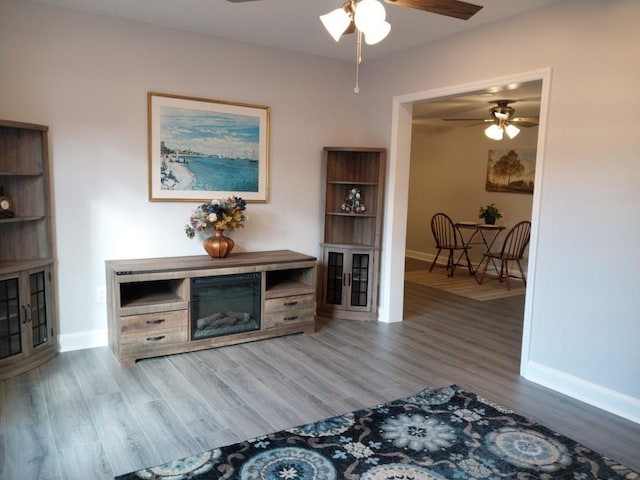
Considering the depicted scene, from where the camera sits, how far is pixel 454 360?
12.0ft

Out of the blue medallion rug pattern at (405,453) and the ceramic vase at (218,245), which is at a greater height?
the ceramic vase at (218,245)

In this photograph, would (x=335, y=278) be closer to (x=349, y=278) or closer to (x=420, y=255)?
(x=349, y=278)

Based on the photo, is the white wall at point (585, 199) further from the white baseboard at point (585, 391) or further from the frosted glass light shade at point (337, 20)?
the frosted glass light shade at point (337, 20)

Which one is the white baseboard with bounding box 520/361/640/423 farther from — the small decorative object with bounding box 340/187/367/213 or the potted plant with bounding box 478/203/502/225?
the potted plant with bounding box 478/203/502/225

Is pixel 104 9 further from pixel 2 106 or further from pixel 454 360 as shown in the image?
pixel 454 360

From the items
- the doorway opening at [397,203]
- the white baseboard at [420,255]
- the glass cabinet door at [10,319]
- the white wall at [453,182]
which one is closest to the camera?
the glass cabinet door at [10,319]

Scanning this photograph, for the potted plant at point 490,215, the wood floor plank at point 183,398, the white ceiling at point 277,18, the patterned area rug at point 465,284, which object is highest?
the white ceiling at point 277,18

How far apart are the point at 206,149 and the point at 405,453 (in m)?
2.86

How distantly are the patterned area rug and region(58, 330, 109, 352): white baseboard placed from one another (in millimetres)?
4122

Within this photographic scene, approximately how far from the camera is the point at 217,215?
151 inches

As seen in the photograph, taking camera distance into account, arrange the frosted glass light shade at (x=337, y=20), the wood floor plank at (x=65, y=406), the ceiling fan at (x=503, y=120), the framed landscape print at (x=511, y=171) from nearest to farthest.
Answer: the frosted glass light shade at (x=337, y=20) < the wood floor plank at (x=65, y=406) < the ceiling fan at (x=503, y=120) < the framed landscape print at (x=511, y=171)

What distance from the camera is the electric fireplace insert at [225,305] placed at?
3631 millimetres

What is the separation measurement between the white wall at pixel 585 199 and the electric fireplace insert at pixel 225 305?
210 centimetres

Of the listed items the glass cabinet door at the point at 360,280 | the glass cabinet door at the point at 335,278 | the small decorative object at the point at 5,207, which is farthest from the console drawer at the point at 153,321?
the glass cabinet door at the point at 360,280
